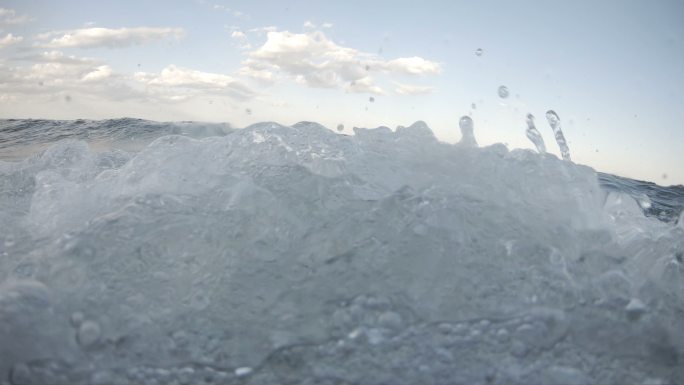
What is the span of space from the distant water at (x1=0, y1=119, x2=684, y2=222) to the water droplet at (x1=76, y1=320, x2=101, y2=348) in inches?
279

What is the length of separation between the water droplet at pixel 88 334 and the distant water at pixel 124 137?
7090 millimetres

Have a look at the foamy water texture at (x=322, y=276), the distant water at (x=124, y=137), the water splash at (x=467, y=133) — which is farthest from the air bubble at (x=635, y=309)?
the distant water at (x=124, y=137)

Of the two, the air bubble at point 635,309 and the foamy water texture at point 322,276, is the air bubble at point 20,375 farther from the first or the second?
the air bubble at point 635,309

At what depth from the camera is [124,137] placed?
11.0 m

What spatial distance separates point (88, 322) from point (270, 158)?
5.45 feet

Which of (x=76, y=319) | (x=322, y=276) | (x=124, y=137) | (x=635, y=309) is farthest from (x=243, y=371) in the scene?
(x=124, y=137)

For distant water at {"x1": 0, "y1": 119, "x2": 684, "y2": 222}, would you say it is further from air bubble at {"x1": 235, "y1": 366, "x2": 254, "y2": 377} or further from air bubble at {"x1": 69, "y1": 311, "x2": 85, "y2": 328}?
air bubble at {"x1": 235, "y1": 366, "x2": 254, "y2": 377}

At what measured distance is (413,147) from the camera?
3.72m

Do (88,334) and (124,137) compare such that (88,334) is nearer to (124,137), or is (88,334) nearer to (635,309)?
(635,309)

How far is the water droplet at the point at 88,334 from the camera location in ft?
5.92

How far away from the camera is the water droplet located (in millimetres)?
1804

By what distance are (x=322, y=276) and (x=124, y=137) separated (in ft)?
34.0

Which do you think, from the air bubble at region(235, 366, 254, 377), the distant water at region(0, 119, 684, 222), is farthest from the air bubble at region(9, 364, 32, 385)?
the distant water at region(0, 119, 684, 222)

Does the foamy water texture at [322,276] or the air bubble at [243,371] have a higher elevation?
the foamy water texture at [322,276]
